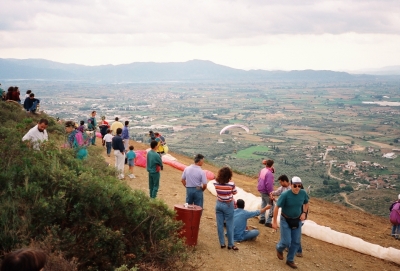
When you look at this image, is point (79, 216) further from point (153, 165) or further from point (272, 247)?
point (272, 247)

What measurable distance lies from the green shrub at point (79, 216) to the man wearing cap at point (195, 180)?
4.08 feet

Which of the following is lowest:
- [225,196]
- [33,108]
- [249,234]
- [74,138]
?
[249,234]

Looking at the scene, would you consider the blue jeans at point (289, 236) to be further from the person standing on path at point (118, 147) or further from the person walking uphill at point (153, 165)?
the person standing on path at point (118, 147)

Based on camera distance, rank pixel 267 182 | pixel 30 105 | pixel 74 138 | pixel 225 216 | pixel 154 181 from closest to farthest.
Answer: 1. pixel 225 216
2. pixel 267 182
3. pixel 154 181
4. pixel 74 138
5. pixel 30 105

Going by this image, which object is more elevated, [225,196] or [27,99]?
[27,99]

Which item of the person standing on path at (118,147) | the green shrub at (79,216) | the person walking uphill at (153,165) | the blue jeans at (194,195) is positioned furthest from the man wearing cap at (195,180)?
the person standing on path at (118,147)

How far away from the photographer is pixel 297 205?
696cm

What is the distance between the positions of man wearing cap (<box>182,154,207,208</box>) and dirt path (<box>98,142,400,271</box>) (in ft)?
2.94

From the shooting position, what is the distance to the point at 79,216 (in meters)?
5.24

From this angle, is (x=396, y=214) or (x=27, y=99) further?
(x=27, y=99)

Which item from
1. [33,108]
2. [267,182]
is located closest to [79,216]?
[267,182]

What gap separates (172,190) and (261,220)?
3338mm

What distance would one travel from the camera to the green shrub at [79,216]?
4863 millimetres

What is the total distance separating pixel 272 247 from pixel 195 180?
2257mm
